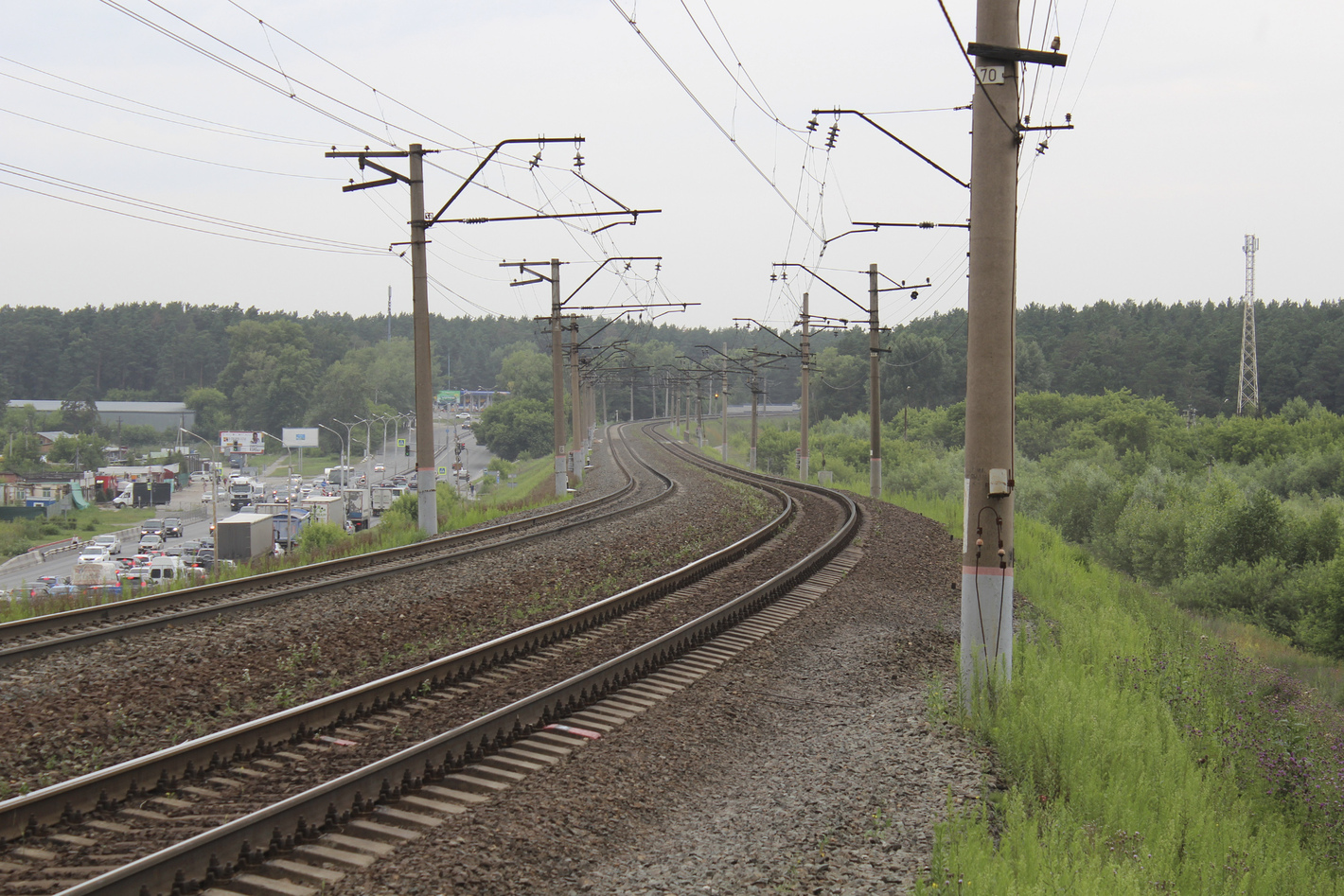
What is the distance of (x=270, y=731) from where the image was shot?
24.9 ft

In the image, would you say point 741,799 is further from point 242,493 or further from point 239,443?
point 239,443

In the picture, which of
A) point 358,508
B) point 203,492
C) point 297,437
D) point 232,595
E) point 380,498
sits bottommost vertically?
point 203,492

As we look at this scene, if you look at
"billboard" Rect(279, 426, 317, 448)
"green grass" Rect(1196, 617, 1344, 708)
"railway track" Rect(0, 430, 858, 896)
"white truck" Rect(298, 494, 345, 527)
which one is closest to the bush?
"railway track" Rect(0, 430, 858, 896)

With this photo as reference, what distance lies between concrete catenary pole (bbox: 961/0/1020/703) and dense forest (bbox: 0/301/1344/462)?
74.4m

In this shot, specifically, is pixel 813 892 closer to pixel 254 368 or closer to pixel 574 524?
pixel 574 524

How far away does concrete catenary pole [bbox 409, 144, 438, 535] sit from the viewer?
72.1 ft

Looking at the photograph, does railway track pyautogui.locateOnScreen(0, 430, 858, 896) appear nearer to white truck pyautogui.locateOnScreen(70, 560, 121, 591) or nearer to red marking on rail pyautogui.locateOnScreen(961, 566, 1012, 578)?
red marking on rail pyautogui.locateOnScreen(961, 566, 1012, 578)

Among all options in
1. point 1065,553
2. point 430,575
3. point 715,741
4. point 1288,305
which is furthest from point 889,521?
point 1288,305

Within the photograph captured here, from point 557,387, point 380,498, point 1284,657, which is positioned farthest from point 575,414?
point 380,498

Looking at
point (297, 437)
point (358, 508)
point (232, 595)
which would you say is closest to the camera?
point (232, 595)

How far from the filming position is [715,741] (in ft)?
27.4

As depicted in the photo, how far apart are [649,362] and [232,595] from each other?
469 ft

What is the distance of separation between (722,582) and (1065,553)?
10.1m

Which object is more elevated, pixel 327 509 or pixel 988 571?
pixel 988 571
